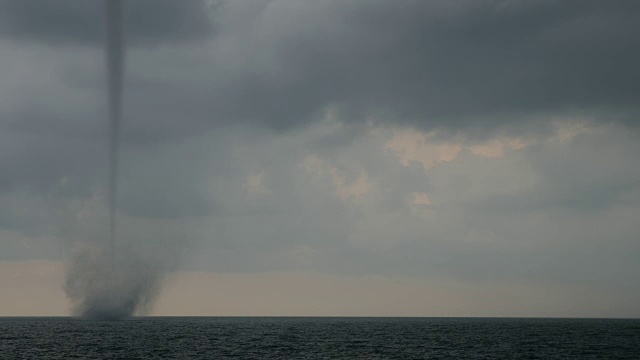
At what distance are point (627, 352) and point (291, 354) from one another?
182 ft

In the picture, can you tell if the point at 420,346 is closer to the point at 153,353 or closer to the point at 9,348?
the point at 153,353

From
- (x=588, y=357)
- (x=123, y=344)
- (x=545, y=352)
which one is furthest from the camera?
(x=123, y=344)

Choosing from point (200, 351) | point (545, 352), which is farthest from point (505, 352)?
point (200, 351)

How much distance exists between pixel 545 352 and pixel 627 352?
13.5 metres

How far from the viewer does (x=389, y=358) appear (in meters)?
96.8

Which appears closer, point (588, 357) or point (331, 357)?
point (331, 357)

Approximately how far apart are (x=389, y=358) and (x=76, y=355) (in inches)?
1693

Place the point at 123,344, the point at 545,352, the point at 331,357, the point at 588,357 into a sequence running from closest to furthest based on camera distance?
the point at 331,357, the point at 588,357, the point at 545,352, the point at 123,344

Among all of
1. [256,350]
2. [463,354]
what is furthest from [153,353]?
[463,354]

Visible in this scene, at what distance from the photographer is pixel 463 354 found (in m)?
106

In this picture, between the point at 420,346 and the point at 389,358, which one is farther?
the point at 420,346

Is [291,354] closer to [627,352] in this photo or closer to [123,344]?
[123,344]

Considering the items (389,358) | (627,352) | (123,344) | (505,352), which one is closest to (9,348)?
(123,344)

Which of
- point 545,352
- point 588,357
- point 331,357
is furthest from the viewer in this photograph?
point 545,352
